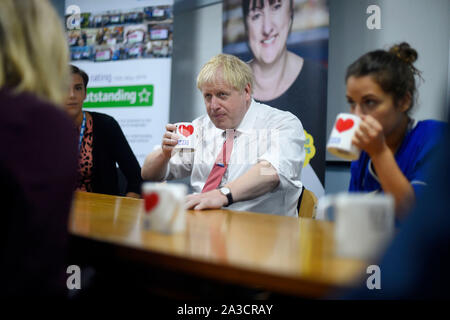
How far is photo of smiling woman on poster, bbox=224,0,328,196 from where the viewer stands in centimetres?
274

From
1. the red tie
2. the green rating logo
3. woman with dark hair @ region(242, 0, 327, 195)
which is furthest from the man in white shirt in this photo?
the green rating logo

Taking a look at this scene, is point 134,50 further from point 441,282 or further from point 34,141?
point 441,282

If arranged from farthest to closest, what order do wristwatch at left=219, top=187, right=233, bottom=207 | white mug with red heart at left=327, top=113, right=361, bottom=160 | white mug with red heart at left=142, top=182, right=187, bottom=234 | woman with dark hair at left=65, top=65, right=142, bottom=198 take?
woman with dark hair at left=65, top=65, right=142, bottom=198, wristwatch at left=219, top=187, right=233, bottom=207, white mug with red heart at left=327, top=113, right=361, bottom=160, white mug with red heart at left=142, top=182, right=187, bottom=234

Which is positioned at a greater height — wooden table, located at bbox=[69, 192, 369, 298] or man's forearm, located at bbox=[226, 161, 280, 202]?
man's forearm, located at bbox=[226, 161, 280, 202]

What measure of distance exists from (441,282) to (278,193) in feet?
4.96

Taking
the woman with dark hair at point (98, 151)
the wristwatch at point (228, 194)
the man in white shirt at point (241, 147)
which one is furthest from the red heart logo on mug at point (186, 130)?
the woman with dark hair at point (98, 151)

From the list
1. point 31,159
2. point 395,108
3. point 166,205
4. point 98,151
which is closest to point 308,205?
point 395,108

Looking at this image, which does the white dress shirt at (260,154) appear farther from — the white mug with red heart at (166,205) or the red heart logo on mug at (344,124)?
the white mug with red heart at (166,205)

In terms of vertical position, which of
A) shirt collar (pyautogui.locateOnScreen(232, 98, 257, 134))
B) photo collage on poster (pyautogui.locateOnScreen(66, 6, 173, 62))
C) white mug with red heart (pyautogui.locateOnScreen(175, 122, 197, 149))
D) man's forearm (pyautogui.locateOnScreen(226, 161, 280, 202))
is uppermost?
photo collage on poster (pyautogui.locateOnScreen(66, 6, 173, 62))

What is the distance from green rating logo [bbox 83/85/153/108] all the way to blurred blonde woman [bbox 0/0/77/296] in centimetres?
275

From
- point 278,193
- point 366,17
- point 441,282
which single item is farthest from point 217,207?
point 366,17

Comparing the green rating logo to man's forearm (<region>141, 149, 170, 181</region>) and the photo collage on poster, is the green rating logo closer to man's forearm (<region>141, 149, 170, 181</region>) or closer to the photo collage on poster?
the photo collage on poster

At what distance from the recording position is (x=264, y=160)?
1.94 m
